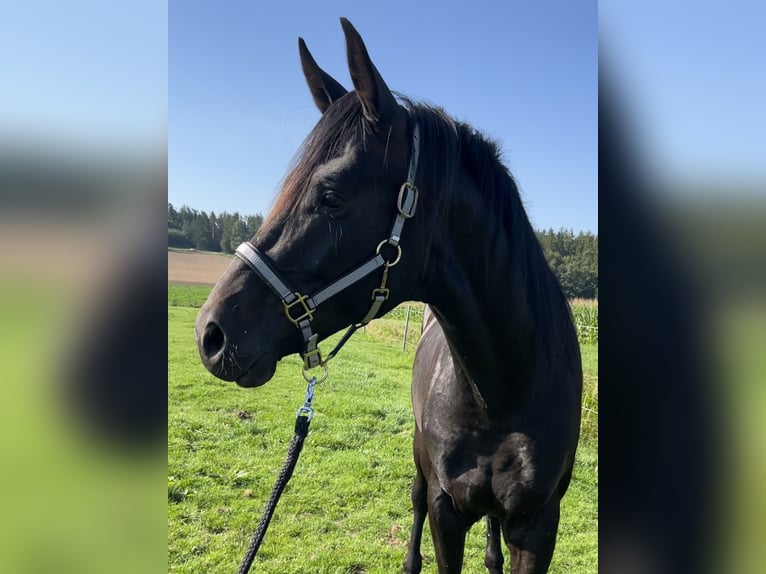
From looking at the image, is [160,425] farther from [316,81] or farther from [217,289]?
[316,81]

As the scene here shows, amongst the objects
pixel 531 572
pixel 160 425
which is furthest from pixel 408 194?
pixel 531 572

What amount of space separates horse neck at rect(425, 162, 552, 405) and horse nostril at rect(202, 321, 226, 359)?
2.46 feet

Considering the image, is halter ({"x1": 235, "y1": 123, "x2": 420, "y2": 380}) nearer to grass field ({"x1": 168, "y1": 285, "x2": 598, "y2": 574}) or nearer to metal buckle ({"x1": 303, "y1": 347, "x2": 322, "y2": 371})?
metal buckle ({"x1": 303, "y1": 347, "x2": 322, "y2": 371})

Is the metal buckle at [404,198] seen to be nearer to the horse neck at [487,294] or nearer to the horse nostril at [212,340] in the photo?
the horse neck at [487,294]

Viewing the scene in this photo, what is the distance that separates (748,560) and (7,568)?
3.92 feet

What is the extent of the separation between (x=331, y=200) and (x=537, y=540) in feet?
5.72

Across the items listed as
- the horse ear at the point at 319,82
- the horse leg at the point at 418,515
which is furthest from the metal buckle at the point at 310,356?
the horse leg at the point at 418,515

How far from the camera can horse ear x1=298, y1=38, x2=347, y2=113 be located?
1.86 m

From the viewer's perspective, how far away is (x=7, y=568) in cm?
82

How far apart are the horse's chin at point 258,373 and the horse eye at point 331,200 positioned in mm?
527

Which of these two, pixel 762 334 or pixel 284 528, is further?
pixel 284 528

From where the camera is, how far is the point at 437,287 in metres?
1.77

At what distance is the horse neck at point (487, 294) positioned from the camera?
1.75m

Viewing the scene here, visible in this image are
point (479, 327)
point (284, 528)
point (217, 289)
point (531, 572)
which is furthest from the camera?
point (284, 528)
